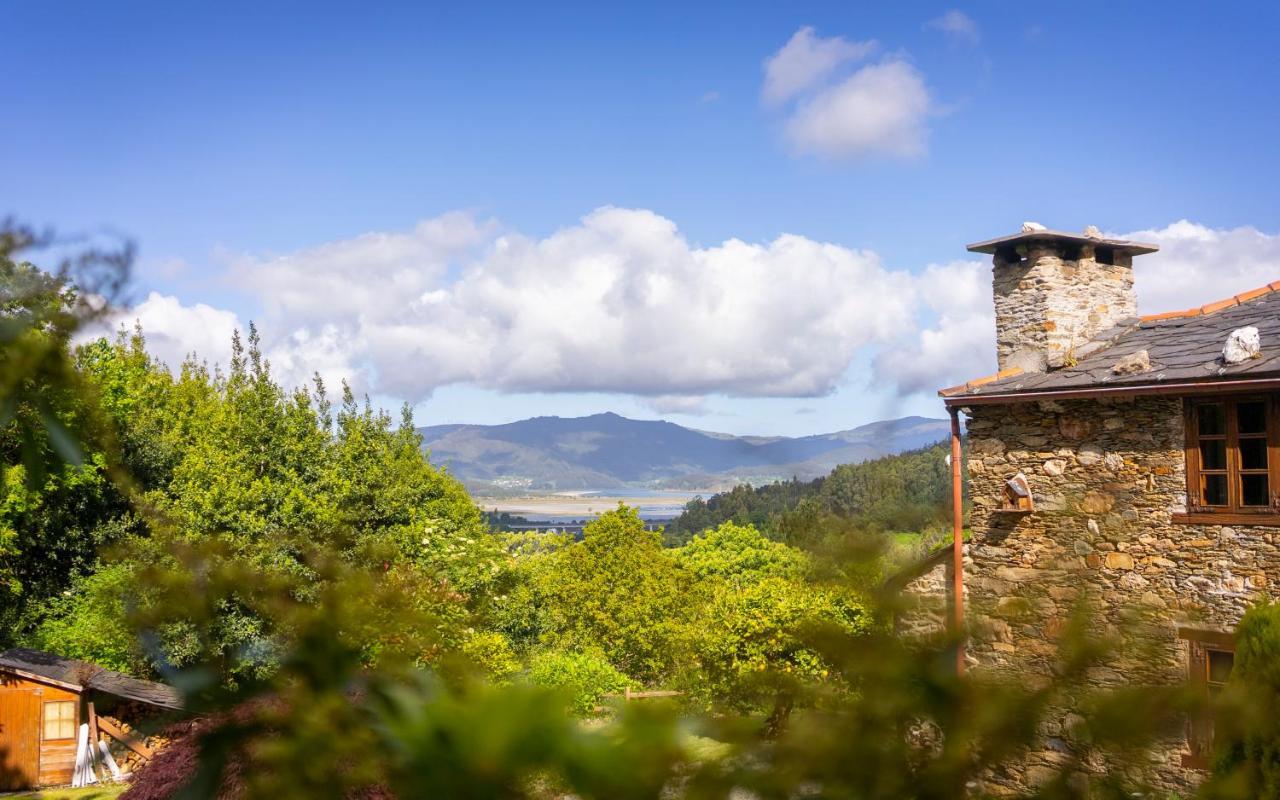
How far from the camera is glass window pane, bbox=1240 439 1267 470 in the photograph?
837cm

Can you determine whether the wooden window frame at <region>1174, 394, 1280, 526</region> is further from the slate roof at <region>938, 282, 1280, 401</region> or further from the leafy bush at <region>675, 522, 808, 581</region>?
the leafy bush at <region>675, 522, 808, 581</region>

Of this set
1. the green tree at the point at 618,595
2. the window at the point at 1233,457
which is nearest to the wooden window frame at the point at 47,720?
the green tree at the point at 618,595

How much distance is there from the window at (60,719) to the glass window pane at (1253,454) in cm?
1982

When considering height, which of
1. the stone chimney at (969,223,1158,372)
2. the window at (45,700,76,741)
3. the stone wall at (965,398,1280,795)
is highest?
the stone chimney at (969,223,1158,372)

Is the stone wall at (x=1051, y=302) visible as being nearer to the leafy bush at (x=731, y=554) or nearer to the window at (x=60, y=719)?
the window at (x=60, y=719)

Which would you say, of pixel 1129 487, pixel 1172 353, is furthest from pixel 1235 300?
pixel 1129 487

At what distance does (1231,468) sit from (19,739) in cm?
2039

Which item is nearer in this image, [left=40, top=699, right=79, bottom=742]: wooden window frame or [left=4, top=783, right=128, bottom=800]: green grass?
[left=4, top=783, right=128, bottom=800]: green grass

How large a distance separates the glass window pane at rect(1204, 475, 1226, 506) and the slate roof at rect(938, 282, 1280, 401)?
39.3 inches

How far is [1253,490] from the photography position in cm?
838

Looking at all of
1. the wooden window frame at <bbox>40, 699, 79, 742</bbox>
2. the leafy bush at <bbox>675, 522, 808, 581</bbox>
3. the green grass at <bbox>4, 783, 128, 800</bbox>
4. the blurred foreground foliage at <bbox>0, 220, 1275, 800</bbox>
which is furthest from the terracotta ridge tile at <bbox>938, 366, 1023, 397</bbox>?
Result: the leafy bush at <bbox>675, 522, 808, 581</bbox>

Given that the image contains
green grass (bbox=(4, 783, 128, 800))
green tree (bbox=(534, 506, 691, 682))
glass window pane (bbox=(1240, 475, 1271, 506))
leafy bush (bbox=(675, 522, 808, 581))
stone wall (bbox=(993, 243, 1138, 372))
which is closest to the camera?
glass window pane (bbox=(1240, 475, 1271, 506))

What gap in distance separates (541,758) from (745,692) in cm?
32

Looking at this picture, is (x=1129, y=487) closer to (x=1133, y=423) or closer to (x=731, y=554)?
(x=1133, y=423)
